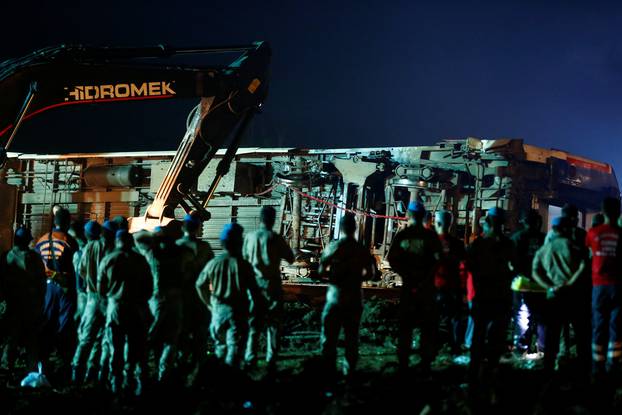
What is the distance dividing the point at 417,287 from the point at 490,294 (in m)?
0.82

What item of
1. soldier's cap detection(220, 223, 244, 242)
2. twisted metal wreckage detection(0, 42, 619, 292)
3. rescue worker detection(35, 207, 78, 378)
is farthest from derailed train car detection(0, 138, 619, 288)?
soldier's cap detection(220, 223, 244, 242)

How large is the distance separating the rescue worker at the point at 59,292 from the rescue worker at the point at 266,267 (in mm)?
2497

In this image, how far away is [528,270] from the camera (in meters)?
9.52

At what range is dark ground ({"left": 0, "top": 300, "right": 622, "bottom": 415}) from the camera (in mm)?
7062

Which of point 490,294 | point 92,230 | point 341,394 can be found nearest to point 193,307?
point 92,230

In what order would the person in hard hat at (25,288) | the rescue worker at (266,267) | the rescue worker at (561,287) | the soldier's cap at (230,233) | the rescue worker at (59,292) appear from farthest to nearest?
the rescue worker at (59,292), the person in hard hat at (25,288), the rescue worker at (266,267), the soldier's cap at (230,233), the rescue worker at (561,287)

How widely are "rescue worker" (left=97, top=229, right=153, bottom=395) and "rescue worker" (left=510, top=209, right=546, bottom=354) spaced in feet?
14.1

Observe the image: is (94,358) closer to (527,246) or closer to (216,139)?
(527,246)

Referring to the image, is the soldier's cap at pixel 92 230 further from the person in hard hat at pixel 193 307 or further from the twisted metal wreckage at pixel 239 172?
the twisted metal wreckage at pixel 239 172

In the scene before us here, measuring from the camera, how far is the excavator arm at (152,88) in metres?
14.5

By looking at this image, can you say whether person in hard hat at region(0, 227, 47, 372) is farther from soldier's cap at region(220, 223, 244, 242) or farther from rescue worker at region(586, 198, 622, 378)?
rescue worker at region(586, 198, 622, 378)

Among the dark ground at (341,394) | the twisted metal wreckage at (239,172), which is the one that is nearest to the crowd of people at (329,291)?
the dark ground at (341,394)

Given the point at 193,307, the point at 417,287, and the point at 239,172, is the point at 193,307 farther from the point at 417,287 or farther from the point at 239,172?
the point at 239,172

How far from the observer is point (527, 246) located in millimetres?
9953
